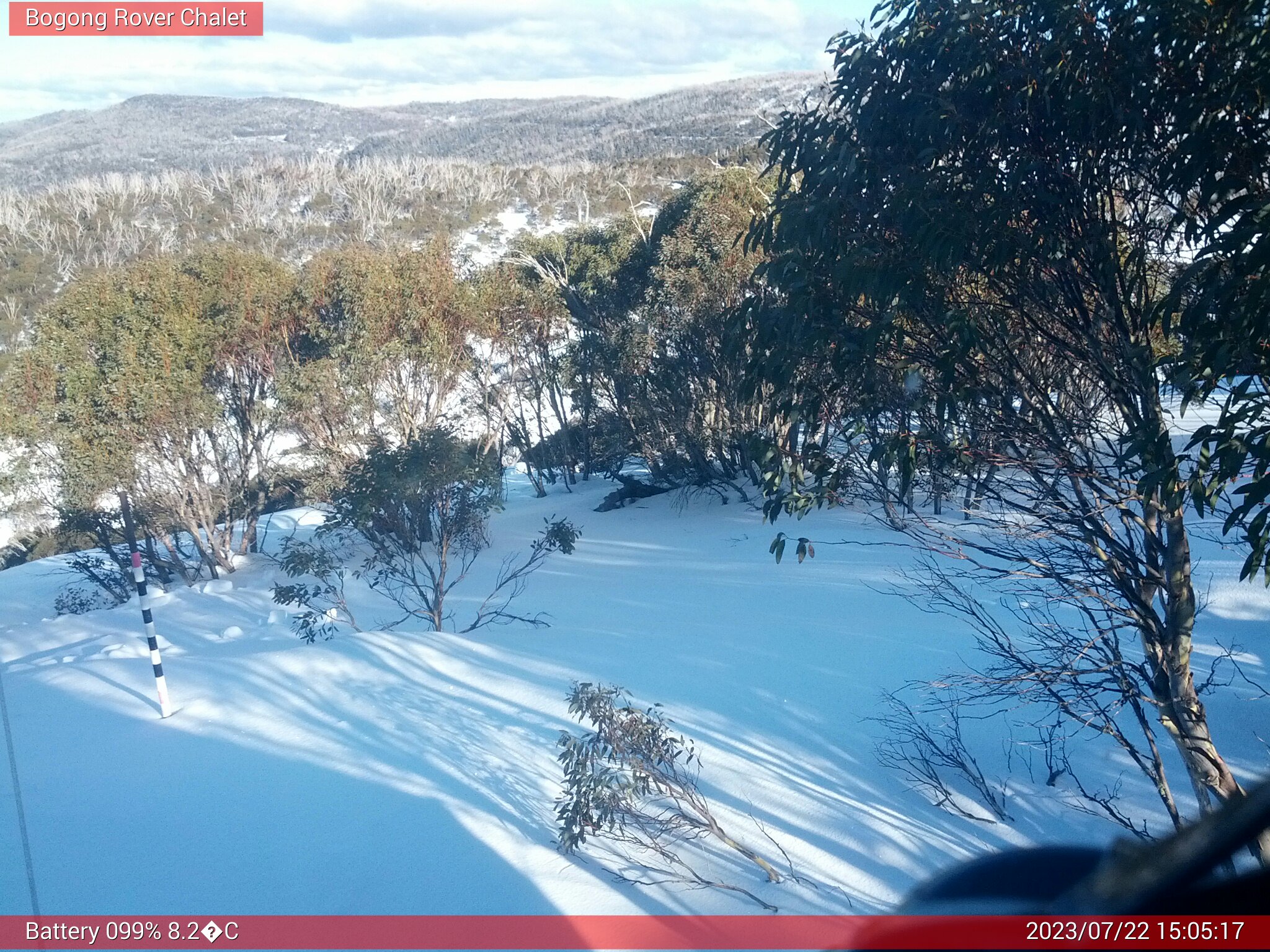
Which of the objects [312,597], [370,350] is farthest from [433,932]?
[370,350]

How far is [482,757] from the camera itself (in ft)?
17.6

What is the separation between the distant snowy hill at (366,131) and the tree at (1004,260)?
133 feet

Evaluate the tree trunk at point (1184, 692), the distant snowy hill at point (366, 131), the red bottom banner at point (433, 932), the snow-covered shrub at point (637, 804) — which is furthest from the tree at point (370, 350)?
the distant snowy hill at point (366, 131)

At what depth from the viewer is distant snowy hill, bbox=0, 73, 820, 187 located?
50844 millimetres

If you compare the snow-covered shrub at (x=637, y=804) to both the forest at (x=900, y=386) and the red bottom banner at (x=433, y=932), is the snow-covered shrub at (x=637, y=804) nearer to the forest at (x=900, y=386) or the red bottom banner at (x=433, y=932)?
the forest at (x=900, y=386)

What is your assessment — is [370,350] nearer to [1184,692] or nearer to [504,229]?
[1184,692]

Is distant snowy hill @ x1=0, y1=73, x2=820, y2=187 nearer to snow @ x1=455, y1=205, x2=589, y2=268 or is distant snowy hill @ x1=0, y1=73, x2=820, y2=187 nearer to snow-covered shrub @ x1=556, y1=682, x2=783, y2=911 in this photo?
snow @ x1=455, y1=205, x2=589, y2=268

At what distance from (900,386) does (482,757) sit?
122 inches

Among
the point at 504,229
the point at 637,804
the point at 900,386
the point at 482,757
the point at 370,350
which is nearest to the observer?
the point at 637,804

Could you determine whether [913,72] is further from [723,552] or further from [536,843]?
[723,552]

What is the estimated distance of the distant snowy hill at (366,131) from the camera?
5084 centimetres

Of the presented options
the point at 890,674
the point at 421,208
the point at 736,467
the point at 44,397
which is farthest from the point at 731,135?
the point at 890,674

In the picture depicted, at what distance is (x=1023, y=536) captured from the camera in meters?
4.26

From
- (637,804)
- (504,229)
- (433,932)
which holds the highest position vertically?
(504,229)
